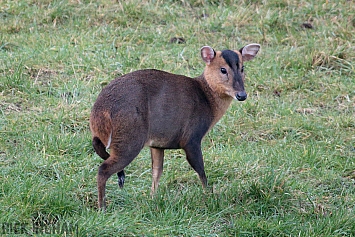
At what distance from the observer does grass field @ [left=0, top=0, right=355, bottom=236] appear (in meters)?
5.37

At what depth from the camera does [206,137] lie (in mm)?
7367

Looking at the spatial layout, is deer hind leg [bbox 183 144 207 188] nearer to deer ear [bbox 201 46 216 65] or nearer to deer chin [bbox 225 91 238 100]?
deer chin [bbox 225 91 238 100]

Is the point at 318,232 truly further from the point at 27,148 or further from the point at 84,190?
the point at 27,148

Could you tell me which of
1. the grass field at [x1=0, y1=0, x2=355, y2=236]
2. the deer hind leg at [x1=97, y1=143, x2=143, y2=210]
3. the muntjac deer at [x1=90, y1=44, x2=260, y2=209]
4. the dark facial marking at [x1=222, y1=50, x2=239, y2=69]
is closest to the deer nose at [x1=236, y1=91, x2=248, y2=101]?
the muntjac deer at [x1=90, y1=44, x2=260, y2=209]

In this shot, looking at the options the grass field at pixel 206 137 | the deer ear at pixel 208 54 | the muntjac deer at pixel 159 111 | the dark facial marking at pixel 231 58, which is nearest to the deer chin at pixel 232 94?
the muntjac deer at pixel 159 111

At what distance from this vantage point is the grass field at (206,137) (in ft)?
17.6

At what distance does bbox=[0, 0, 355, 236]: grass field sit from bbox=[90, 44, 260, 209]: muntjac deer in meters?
0.38

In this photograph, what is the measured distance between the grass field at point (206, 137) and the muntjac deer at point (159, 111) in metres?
0.38

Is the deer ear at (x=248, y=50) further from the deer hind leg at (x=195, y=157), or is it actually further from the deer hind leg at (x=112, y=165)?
the deer hind leg at (x=112, y=165)

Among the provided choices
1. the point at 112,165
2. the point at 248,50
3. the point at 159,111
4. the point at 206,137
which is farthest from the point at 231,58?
the point at 112,165

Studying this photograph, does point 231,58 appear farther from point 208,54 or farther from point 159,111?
point 159,111

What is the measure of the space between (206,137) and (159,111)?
1700 millimetres

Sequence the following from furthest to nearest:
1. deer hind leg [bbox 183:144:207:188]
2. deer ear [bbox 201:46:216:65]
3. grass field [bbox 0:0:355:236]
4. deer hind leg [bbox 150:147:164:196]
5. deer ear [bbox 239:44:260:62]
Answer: deer ear [bbox 239:44:260:62], deer ear [bbox 201:46:216:65], deer hind leg [bbox 150:147:164:196], deer hind leg [bbox 183:144:207:188], grass field [bbox 0:0:355:236]

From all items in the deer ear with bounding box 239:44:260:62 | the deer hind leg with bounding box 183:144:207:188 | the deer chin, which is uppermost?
the deer ear with bounding box 239:44:260:62
